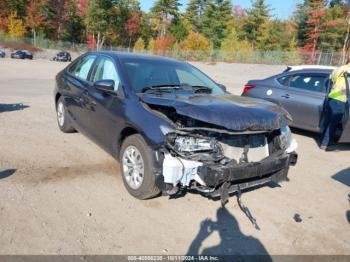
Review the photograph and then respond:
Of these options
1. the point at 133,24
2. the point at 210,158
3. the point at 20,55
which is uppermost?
the point at 133,24

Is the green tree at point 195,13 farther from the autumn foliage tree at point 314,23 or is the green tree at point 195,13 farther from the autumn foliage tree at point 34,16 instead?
the autumn foliage tree at point 34,16

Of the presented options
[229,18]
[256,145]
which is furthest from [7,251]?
[229,18]

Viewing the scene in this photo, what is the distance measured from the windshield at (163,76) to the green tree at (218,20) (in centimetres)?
6092

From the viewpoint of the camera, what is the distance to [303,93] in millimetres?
7840

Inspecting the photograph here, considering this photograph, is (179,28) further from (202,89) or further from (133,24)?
(202,89)

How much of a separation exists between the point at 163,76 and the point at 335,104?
12.3 feet

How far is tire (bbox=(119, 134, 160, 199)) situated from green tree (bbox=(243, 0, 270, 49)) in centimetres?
5884

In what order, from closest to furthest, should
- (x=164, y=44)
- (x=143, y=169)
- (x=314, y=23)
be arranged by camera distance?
1. (x=143, y=169)
2. (x=314, y=23)
3. (x=164, y=44)

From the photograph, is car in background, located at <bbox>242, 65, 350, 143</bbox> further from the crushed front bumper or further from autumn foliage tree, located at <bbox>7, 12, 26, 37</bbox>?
autumn foliage tree, located at <bbox>7, 12, 26, 37</bbox>

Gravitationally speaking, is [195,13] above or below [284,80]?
above

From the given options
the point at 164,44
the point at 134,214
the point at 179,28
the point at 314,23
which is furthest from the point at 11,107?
the point at 179,28

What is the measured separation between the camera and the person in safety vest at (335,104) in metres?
6.79

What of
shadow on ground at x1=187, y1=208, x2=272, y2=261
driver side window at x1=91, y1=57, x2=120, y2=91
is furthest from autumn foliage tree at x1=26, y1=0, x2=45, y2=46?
shadow on ground at x1=187, y1=208, x2=272, y2=261

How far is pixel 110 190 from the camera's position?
447 centimetres
